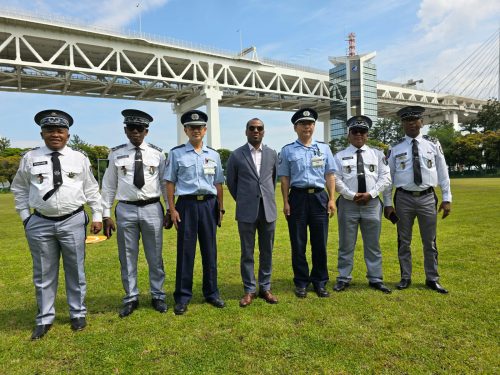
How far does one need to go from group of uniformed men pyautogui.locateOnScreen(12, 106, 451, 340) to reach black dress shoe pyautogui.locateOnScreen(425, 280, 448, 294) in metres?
0.02

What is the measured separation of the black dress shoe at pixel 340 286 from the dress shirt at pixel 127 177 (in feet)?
8.57

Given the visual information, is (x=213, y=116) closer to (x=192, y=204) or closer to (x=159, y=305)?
(x=192, y=204)

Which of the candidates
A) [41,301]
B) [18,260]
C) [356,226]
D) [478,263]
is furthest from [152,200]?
[478,263]

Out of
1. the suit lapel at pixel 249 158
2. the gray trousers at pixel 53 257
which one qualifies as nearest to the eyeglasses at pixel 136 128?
the gray trousers at pixel 53 257

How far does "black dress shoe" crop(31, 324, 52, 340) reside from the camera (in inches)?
141

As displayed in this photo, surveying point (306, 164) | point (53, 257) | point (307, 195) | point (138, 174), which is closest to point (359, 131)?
point (306, 164)

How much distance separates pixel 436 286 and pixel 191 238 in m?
3.20

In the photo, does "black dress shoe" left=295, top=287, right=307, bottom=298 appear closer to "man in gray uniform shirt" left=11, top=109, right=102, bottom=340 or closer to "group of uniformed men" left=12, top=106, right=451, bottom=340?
"group of uniformed men" left=12, top=106, right=451, bottom=340

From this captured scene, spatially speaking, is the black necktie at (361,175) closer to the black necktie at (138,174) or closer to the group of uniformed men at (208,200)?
the group of uniformed men at (208,200)

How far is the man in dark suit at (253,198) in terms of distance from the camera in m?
4.45

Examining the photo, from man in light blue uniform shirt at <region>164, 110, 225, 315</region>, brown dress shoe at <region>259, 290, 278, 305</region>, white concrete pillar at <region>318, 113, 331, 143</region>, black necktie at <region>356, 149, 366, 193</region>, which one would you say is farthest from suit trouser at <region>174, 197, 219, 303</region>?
white concrete pillar at <region>318, 113, 331, 143</region>

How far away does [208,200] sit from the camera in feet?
14.3

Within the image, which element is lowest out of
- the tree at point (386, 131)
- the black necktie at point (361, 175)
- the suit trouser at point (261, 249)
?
the suit trouser at point (261, 249)

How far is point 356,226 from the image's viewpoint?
495 cm
